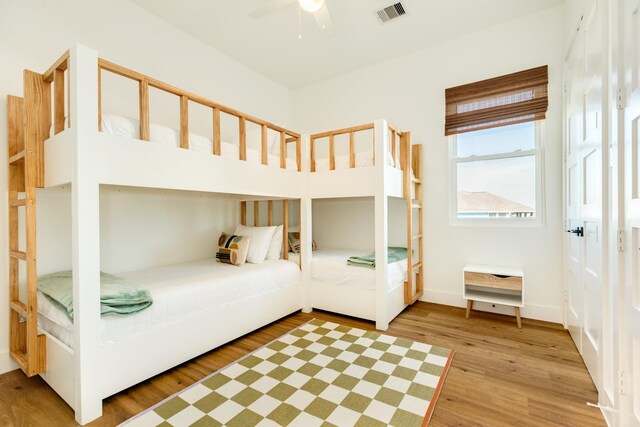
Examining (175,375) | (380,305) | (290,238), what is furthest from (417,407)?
(290,238)

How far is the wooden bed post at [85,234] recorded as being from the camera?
4.80ft

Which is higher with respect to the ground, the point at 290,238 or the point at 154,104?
the point at 154,104

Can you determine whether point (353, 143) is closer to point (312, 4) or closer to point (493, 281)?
point (312, 4)

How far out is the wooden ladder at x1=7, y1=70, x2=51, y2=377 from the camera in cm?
172

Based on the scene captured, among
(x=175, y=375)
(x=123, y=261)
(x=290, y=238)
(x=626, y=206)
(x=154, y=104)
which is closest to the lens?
(x=626, y=206)

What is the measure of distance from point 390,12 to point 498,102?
1.42m

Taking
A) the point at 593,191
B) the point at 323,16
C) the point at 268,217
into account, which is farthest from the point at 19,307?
the point at 593,191

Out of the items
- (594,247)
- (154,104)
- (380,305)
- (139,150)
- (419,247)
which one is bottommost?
(380,305)

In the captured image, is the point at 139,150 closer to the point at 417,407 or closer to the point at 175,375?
the point at 175,375

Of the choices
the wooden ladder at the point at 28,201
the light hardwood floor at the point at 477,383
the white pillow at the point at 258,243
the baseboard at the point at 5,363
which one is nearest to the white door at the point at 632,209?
the light hardwood floor at the point at 477,383

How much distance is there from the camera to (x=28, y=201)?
1715 millimetres

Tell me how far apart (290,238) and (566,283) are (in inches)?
111

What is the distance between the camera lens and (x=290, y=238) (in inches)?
144

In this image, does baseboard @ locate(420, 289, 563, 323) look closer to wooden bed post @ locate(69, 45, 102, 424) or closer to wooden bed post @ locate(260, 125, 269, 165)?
wooden bed post @ locate(260, 125, 269, 165)
